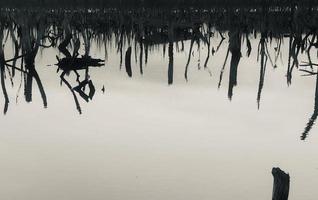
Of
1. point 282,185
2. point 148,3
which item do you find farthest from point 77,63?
point 282,185

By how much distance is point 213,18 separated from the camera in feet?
24.6

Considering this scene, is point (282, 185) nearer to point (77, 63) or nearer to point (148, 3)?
point (148, 3)

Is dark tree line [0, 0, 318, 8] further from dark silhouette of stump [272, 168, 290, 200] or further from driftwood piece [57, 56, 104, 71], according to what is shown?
dark silhouette of stump [272, 168, 290, 200]

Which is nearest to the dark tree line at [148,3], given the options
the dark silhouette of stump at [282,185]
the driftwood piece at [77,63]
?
the driftwood piece at [77,63]

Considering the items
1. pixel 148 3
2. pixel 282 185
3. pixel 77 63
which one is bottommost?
pixel 282 185

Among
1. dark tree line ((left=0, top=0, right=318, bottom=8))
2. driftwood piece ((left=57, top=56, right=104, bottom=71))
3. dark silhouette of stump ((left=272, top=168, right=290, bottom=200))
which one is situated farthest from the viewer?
driftwood piece ((left=57, top=56, right=104, bottom=71))

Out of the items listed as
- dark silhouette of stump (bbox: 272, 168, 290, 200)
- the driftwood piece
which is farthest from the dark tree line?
dark silhouette of stump (bbox: 272, 168, 290, 200)

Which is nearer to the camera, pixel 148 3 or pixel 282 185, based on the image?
pixel 282 185

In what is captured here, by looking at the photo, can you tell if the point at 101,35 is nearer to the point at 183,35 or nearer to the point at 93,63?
the point at 183,35

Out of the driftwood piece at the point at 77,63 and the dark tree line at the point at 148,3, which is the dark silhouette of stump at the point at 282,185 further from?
the driftwood piece at the point at 77,63

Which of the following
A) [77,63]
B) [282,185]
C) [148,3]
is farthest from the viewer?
[77,63]

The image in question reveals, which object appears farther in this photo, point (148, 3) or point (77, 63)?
point (77, 63)

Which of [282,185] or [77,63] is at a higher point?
[77,63]

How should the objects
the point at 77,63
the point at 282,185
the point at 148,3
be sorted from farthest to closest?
the point at 77,63
the point at 148,3
the point at 282,185
